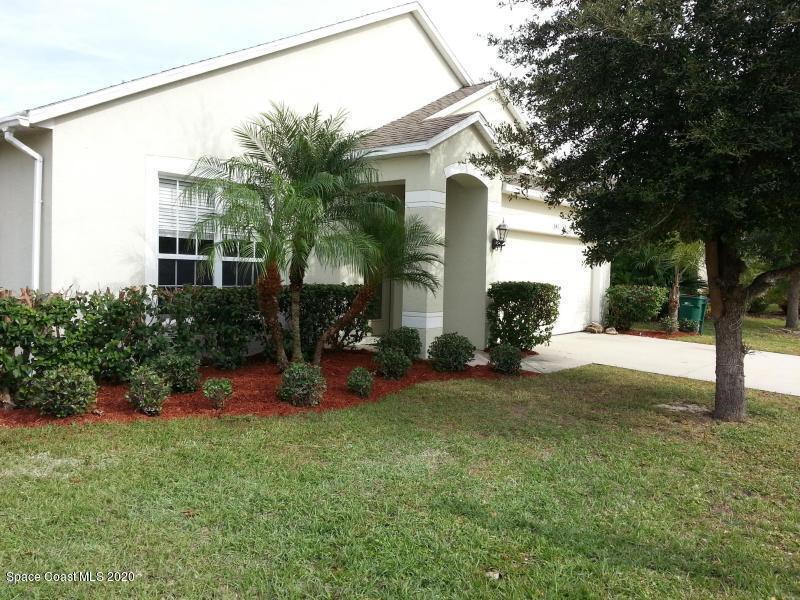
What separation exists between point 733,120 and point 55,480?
6.66 metres

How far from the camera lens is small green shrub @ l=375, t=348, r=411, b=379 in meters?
8.67

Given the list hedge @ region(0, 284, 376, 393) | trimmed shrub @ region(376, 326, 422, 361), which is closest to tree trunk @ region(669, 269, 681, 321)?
trimmed shrub @ region(376, 326, 422, 361)

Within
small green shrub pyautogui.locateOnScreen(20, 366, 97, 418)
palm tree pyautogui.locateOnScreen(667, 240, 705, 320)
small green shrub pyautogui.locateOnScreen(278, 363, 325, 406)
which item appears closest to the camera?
small green shrub pyautogui.locateOnScreen(20, 366, 97, 418)

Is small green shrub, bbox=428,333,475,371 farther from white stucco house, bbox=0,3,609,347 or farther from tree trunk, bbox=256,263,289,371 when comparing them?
tree trunk, bbox=256,263,289,371

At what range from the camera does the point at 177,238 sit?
894 centimetres

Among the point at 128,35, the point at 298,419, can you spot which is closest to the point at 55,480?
the point at 298,419

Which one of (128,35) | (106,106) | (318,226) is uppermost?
(128,35)

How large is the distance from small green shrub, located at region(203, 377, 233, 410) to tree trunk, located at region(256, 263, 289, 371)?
4.53 feet

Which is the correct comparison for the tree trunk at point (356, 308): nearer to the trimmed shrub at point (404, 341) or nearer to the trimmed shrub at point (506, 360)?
the trimmed shrub at point (404, 341)

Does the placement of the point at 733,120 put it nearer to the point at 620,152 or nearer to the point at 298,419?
the point at 620,152

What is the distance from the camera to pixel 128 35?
14.5 m

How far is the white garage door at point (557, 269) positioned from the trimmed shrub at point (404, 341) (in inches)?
121

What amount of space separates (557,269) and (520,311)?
448 centimetres

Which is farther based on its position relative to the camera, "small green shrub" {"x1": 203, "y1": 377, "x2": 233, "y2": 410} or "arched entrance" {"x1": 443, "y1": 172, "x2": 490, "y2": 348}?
"arched entrance" {"x1": 443, "y1": 172, "x2": 490, "y2": 348}
